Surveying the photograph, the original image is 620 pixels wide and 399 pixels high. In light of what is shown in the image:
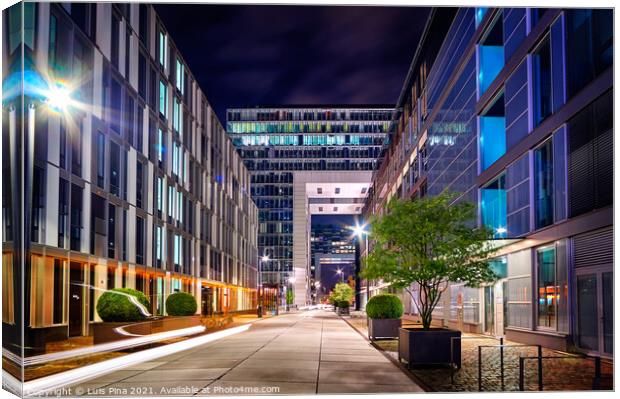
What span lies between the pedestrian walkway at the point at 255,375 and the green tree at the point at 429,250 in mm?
2532

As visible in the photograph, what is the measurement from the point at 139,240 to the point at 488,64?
23136 millimetres

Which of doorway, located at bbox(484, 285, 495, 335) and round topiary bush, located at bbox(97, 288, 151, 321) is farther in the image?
doorway, located at bbox(484, 285, 495, 335)

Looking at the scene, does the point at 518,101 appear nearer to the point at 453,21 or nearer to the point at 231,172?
the point at 453,21

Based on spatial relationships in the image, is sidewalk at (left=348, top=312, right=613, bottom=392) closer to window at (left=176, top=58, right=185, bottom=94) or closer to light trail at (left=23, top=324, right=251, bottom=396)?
light trail at (left=23, top=324, right=251, bottom=396)

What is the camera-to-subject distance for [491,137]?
34.2m

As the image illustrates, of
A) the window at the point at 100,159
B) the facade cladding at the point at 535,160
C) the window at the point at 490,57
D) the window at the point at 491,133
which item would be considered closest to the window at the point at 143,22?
the window at the point at 100,159

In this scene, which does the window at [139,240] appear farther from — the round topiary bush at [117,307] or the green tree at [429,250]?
the green tree at [429,250]

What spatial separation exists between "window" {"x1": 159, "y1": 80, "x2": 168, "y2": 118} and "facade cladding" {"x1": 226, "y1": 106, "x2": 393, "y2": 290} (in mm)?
94960

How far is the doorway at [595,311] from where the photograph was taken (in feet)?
66.3

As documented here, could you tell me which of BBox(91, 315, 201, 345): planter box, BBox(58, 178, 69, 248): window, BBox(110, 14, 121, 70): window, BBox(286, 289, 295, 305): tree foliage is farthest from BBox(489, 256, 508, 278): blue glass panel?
BBox(286, 289, 295, 305): tree foliage

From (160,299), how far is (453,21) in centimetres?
2616

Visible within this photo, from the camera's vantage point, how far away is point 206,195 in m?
63.7

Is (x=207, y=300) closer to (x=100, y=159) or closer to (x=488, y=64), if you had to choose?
(x=100, y=159)

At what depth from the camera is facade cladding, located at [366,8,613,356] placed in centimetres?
2091
